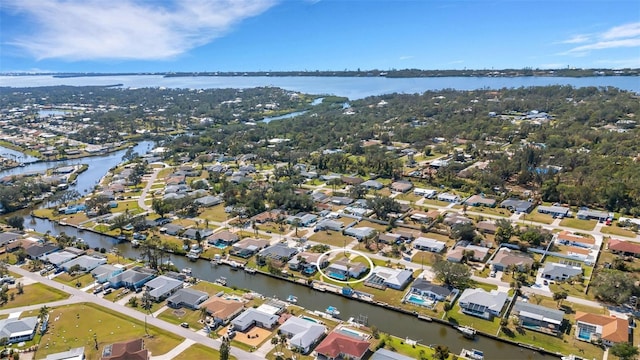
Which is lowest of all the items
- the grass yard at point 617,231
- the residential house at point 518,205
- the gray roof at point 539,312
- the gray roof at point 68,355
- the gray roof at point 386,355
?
the gray roof at point 386,355

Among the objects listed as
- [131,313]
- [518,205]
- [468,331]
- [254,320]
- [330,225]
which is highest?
[518,205]

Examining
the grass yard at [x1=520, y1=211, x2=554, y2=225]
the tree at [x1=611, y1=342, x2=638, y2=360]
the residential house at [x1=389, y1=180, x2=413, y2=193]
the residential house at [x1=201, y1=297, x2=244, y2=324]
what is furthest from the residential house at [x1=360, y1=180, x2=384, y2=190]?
the tree at [x1=611, y1=342, x2=638, y2=360]

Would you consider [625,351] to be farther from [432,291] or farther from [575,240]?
[575,240]

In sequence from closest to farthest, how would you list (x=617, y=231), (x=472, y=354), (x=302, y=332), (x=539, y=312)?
(x=472, y=354) < (x=302, y=332) < (x=539, y=312) < (x=617, y=231)

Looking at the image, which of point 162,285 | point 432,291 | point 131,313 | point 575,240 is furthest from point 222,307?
point 575,240

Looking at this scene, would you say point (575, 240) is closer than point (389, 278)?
No

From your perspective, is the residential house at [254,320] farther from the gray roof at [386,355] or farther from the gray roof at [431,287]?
the gray roof at [431,287]

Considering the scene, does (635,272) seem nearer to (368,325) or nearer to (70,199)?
(368,325)

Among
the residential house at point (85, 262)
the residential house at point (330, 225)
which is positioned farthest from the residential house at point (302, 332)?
the residential house at point (85, 262)
